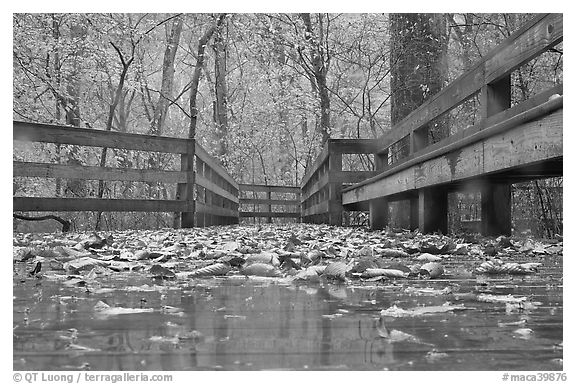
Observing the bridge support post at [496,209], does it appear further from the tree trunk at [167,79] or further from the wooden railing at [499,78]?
the tree trunk at [167,79]

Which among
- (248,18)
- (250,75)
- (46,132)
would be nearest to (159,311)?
(46,132)

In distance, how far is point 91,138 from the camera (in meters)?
6.95

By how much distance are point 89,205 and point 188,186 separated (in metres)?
1.39

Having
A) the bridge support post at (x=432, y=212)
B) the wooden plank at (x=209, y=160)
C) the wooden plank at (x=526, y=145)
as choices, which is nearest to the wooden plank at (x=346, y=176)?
the wooden plank at (x=209, y=160)

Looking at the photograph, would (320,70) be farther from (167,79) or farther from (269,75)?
(167,79)

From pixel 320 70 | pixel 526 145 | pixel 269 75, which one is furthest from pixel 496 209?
pixel 269 75

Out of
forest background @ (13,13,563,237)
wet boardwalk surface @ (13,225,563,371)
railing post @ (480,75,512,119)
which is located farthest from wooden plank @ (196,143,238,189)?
wet boardwalk surface @ (13,225,563,371)

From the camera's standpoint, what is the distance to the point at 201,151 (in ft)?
27.9

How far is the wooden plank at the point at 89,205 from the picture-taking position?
650 cm

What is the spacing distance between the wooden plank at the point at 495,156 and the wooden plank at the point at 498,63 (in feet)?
1.76

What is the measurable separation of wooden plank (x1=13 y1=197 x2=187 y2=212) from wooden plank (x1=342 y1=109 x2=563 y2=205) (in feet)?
12.3

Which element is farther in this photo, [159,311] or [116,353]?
[159,311]
